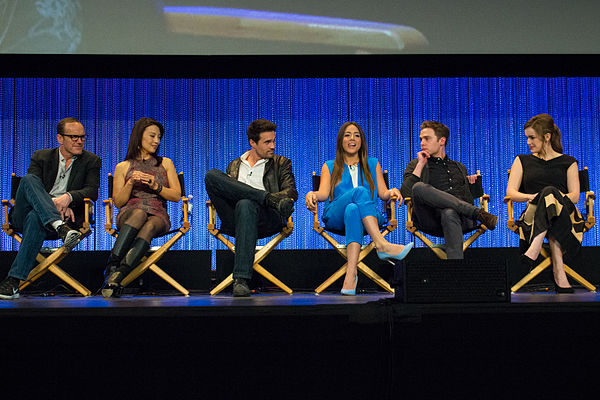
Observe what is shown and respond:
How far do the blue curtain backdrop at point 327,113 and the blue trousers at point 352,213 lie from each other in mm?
2178

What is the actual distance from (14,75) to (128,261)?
3240 mm

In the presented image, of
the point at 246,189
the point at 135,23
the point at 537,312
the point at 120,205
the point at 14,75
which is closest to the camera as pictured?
the point at 537,312

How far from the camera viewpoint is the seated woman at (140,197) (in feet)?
11.6

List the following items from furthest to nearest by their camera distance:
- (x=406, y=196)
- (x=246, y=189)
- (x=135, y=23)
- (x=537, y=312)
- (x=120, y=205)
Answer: (x=135, y=23), (x=406, y=196), (x=120, y=205), (x=246, y=189), (x=537, y=312)

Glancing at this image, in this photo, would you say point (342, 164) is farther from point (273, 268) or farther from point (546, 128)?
point (546, 128)

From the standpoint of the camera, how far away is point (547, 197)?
3.63m

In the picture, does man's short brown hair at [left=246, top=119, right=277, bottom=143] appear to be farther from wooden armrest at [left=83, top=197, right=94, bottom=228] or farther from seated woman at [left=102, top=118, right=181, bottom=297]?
wooden armrest at [left=83, top=197, right=94, bottom=228]

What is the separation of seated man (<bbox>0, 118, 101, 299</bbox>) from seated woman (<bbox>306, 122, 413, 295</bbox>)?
1.44 meters

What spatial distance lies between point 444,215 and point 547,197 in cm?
62

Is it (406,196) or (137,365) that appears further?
(406,196)

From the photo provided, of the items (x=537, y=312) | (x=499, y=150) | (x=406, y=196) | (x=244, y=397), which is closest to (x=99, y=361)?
(x=244, y=397)

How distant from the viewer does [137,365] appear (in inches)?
78.2

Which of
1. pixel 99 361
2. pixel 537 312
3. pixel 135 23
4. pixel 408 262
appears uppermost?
pixel 135 23

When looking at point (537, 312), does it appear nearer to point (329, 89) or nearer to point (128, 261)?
point (128, 261)
